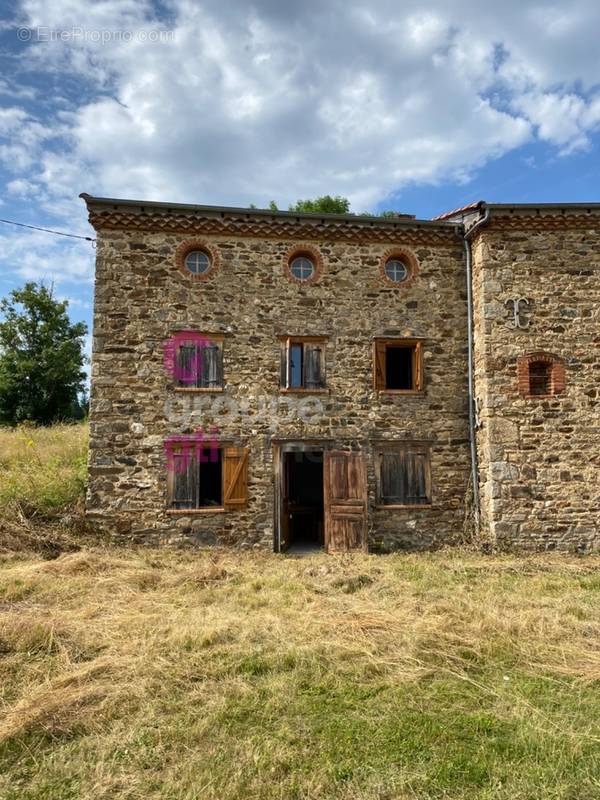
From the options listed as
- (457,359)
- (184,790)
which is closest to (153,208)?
(457,359)

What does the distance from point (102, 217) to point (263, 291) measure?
12.3ft

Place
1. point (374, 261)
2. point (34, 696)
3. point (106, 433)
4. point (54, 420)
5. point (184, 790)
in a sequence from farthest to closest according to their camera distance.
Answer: point (54, 420) → point (374, 261) → point (106, 433) → point (34, 696) → point (184, 790)

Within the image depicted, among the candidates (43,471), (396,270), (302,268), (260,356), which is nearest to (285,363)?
(260,356)

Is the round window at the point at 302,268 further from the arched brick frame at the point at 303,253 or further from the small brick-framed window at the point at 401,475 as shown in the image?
the small brick-framed window at the point at 401,475

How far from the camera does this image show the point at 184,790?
3633mm

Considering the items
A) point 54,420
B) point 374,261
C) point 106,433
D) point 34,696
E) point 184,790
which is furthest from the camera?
point 54,420

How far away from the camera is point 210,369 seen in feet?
38.8

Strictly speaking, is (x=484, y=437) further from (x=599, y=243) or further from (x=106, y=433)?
(x=106, y=433)

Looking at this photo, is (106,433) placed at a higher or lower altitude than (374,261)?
lower

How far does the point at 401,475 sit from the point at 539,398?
3.39m

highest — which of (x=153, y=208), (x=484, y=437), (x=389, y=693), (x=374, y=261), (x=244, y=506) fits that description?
(x=153, y=208)
